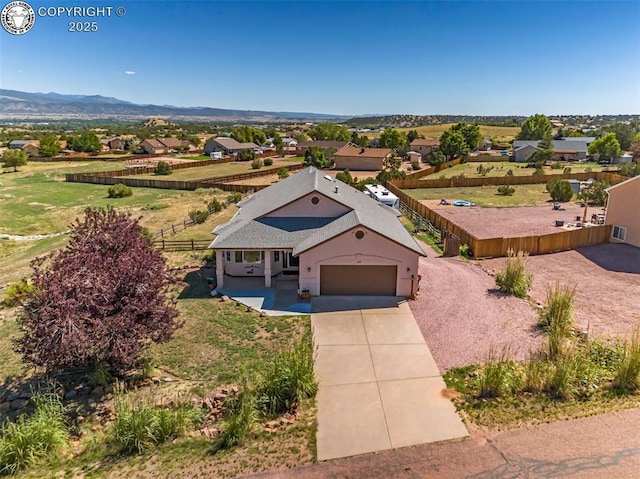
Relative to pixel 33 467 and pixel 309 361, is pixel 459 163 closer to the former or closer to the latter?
pixel 309 361

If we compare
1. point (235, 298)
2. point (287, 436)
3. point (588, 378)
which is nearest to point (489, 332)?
point (588, 378)

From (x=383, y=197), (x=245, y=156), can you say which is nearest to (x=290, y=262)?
(x=383, y=197)

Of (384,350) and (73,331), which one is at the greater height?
(73,331)

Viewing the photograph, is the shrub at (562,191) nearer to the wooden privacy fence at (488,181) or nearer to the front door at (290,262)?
the wooden privacy fence at (488,181)

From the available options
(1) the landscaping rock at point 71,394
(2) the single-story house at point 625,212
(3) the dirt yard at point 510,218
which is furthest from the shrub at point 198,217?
(2) the single-story house at point 625,212

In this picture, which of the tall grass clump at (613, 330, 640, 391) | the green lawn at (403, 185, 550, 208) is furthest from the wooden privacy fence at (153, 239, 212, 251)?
the green lawn at (403, 185, 550, 208)

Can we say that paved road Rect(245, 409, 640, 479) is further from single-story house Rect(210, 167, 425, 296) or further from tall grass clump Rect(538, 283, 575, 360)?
single-story house Rect(210, 167, 425, 296)

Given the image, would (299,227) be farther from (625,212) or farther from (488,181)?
(488,181)
